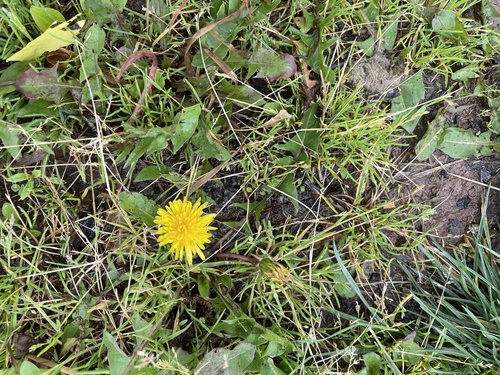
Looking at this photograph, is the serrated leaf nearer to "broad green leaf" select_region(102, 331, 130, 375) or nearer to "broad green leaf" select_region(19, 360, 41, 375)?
"broad green leaf" select_region(102, 331, 130, 375)

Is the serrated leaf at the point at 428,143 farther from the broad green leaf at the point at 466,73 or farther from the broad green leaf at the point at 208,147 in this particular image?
the broad green leaf at the point at 208,147

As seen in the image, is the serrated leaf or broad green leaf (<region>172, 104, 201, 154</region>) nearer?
broad green leaf (<region>172, 104, 201, 154</region>)

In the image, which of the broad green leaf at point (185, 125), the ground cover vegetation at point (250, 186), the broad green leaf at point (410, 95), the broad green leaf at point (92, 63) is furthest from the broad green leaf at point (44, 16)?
the broad green leaf at point (410, 95)

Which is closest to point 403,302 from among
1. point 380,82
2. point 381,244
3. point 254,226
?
point 381,244

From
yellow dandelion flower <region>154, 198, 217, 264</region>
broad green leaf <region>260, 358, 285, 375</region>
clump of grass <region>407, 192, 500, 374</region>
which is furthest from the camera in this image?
clump of grass <region>407, 192, 500, 374</region>

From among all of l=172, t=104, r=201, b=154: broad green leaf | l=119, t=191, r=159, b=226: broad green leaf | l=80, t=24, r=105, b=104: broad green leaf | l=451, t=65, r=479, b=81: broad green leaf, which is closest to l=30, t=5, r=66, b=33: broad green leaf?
l=80, t=24, r=105, b=104: broad green leaf

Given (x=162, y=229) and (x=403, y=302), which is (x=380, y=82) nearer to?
(x=403, y=302)
